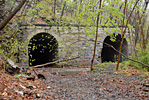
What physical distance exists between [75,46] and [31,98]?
33.5 ft

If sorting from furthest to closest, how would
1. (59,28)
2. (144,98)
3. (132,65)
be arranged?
(59,28), (132,65), (144,98)

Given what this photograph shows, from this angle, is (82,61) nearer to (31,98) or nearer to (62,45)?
(62,45)

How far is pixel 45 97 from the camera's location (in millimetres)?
3883

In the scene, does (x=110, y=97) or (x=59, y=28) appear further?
(x=59, y=28)

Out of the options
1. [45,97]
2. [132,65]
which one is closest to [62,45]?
[132,65]

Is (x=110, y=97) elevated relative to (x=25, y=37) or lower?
lower

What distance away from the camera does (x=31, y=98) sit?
12.1 ft

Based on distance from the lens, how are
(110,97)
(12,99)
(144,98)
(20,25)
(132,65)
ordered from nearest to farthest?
(12,99), (144,98), (110,97), (132,65), (20,25)

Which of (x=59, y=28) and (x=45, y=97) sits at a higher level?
(x=59, y=28)

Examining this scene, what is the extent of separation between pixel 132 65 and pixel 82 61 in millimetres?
4869

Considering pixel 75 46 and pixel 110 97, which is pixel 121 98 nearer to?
pixel 110 97

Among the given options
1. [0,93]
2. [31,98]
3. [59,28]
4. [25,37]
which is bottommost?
[31,98]

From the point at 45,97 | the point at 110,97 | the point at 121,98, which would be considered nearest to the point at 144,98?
the point at 121,98

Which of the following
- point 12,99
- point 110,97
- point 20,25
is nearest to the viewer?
point 12,99
